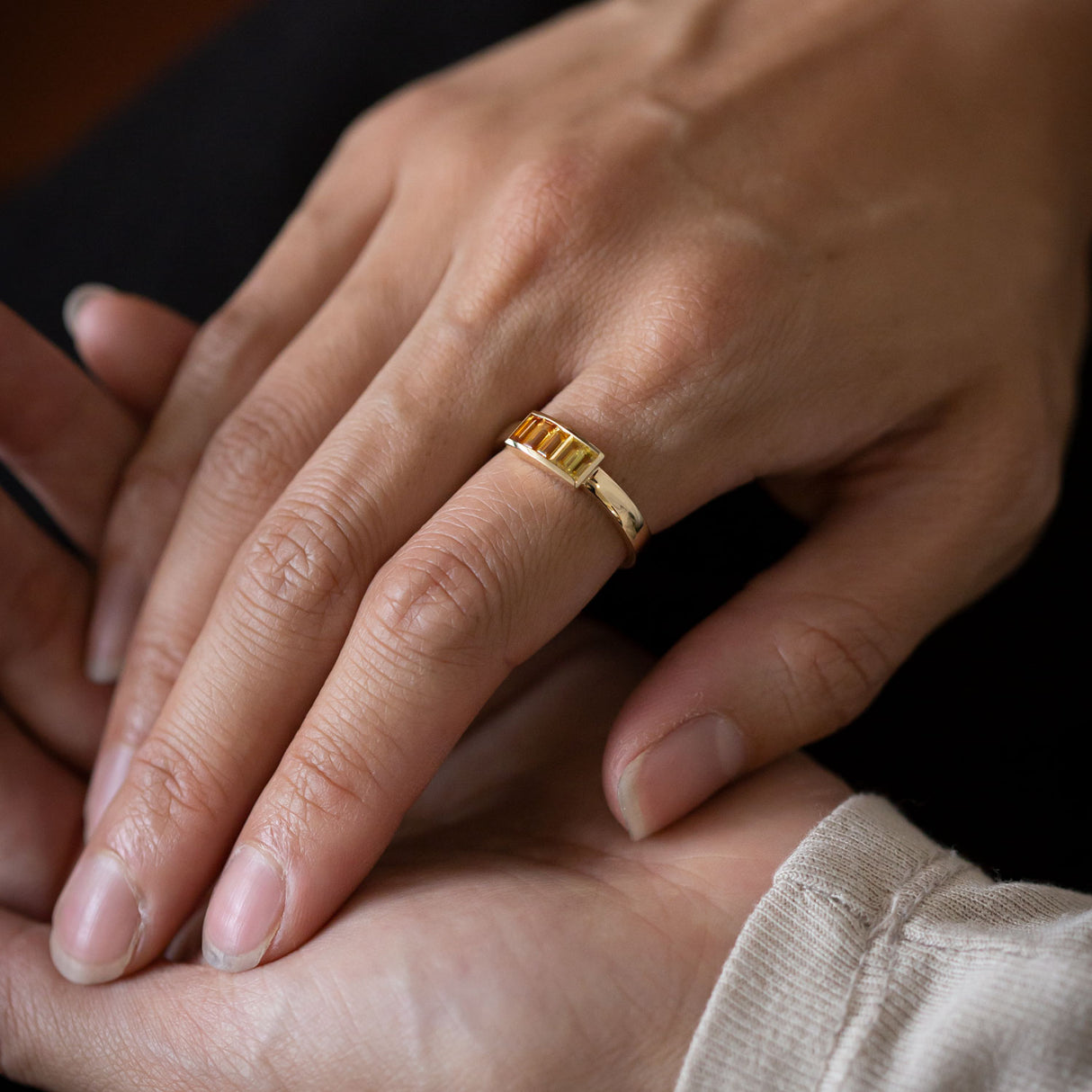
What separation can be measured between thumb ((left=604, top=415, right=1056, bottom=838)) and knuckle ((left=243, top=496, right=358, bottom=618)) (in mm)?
279

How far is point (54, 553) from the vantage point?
3.85 feet

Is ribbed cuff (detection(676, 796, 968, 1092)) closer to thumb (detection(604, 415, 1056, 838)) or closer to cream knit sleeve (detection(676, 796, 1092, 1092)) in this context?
cream knit sleeve (detection(676, 796, 1092, 1092))

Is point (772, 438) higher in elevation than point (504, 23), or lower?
lower

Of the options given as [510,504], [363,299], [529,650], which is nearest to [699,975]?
[529,650]

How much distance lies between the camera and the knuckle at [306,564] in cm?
93

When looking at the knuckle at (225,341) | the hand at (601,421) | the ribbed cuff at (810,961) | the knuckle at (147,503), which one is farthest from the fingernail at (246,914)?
the knuckle at (225,341)

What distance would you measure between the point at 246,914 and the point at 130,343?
2.41 feet

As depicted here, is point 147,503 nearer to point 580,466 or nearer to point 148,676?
point 148,676

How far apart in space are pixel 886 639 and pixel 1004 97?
638mm

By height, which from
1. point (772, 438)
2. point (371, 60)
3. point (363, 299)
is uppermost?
point (371, 60)

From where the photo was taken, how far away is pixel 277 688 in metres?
0.93

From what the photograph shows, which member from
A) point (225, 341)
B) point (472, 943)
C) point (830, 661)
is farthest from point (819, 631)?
point (225, 341)

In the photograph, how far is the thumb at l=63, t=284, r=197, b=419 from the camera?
125cm

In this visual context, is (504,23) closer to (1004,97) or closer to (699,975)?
(1004,97)
